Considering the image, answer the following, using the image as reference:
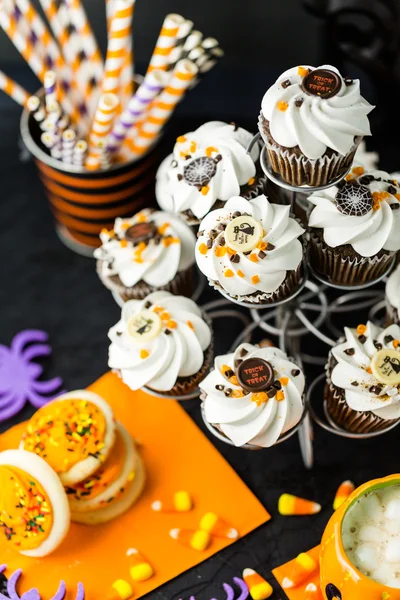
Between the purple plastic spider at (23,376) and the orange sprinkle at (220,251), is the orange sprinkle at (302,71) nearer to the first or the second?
the orange sprinkle at (220,251)

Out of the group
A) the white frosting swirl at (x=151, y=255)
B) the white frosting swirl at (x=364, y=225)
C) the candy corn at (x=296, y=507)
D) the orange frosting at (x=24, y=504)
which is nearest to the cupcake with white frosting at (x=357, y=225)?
the white frosting swirl at (x=364, y=225)

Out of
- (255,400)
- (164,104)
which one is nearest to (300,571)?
(255,400)

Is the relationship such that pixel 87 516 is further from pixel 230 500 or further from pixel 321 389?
pixel 321 389

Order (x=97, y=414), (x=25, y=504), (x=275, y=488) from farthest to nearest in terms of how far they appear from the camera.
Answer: (x=275, y=488) < (x=97, y=414) < (x=25, y=504)

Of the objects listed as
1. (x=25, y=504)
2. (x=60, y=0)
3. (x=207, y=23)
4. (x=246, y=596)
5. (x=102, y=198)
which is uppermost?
(x=60, y=0)

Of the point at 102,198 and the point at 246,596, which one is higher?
the point at 102,198

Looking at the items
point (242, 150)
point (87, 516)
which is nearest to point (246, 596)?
point (87, 516)

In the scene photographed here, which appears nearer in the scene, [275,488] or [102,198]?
[275,488]
